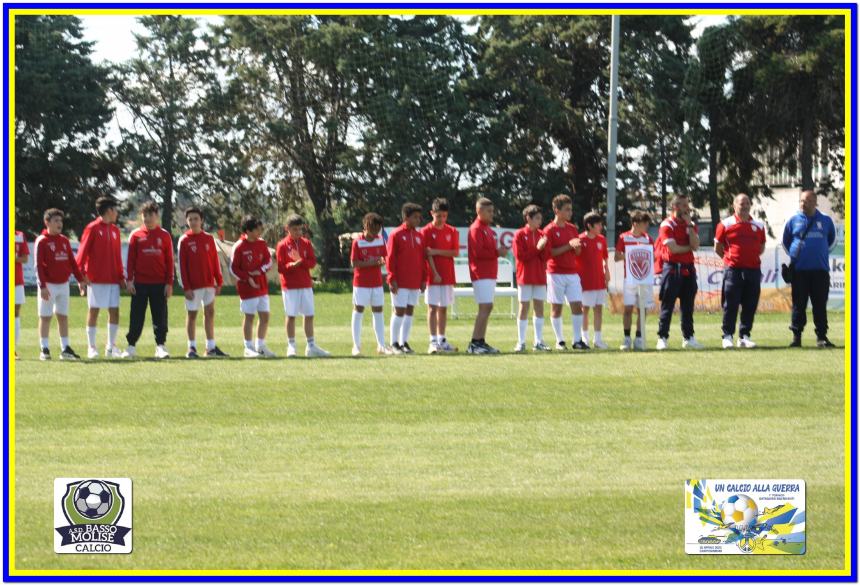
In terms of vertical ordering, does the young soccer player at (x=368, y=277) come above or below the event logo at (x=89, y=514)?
above

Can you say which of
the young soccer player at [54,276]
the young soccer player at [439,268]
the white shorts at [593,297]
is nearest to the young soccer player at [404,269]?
the young soccer player at [439,268]

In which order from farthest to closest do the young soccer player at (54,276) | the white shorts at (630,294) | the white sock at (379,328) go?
1. the white shorts at (630,294)
2. the white sock at (379,328)
3. the young soccer player at (54,276)

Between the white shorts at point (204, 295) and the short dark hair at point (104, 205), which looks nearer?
the short dark hair at point (104, 205)

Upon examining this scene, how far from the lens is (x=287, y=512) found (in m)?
7.38


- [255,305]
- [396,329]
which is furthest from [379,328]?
[255,305]

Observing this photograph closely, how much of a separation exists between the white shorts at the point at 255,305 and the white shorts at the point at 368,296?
1155 mm

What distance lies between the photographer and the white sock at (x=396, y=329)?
16469 mm

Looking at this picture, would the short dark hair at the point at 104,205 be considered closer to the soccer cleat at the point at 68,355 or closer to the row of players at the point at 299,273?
the row of players at the point at 299,273

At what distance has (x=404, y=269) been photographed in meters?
16.5

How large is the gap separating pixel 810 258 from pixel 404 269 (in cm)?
534

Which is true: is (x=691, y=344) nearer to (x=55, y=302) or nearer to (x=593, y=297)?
(x=593, y=297)

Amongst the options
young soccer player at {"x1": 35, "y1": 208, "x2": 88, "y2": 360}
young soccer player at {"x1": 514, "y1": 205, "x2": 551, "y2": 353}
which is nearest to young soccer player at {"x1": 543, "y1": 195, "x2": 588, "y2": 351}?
young soccer player at {"x1": 514, "y1": 205, "x2": 551, "y2": 353}

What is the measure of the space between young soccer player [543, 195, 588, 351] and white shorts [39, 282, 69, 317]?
6269 millimetres

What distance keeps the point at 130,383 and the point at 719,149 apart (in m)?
36.5
